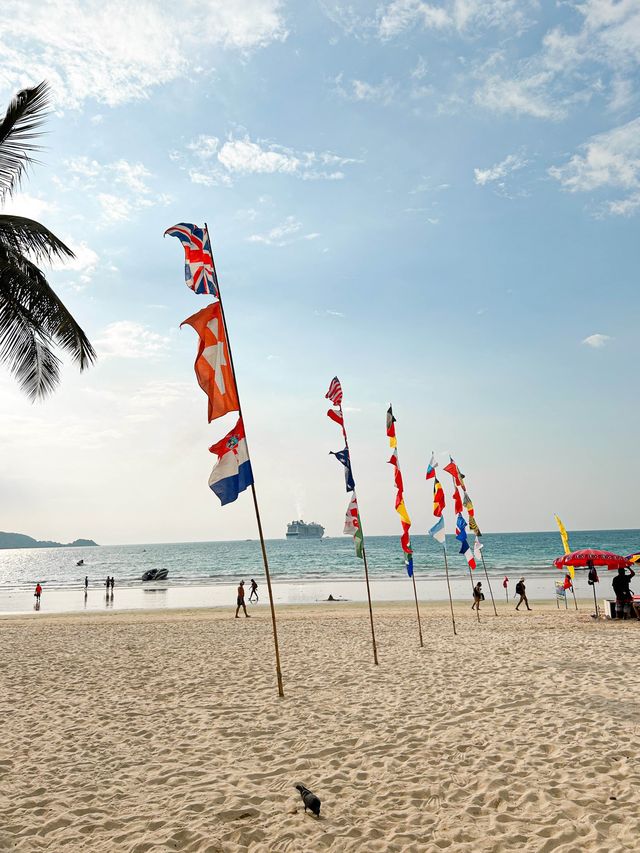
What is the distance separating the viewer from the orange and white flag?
28.2 feet

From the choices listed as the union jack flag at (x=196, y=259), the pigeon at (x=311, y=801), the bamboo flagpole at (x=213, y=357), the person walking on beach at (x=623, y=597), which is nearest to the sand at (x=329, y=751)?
the pigeon at (x=311, y=801)

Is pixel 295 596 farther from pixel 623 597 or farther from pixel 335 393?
pixel 335 393

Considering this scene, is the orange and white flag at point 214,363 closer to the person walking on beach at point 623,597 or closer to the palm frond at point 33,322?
the palm frond at point 33,322

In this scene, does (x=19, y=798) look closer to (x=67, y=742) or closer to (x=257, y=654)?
(x=67, y=742)


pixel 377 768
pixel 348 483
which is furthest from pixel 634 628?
pixel 377 768

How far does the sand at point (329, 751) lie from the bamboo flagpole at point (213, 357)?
177cm

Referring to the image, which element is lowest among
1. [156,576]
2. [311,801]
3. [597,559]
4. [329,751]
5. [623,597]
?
[156,576]

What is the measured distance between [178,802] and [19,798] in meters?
1.68

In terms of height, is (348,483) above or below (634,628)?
above

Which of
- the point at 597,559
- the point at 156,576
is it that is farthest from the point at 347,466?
the point at 156,576

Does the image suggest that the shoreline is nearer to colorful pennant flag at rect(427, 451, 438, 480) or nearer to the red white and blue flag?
colorful pennant flag at rect(427, 451, 438, 480)

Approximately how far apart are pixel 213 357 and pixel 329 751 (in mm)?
5782

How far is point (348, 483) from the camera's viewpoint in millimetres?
11578

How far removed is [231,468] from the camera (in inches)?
336
